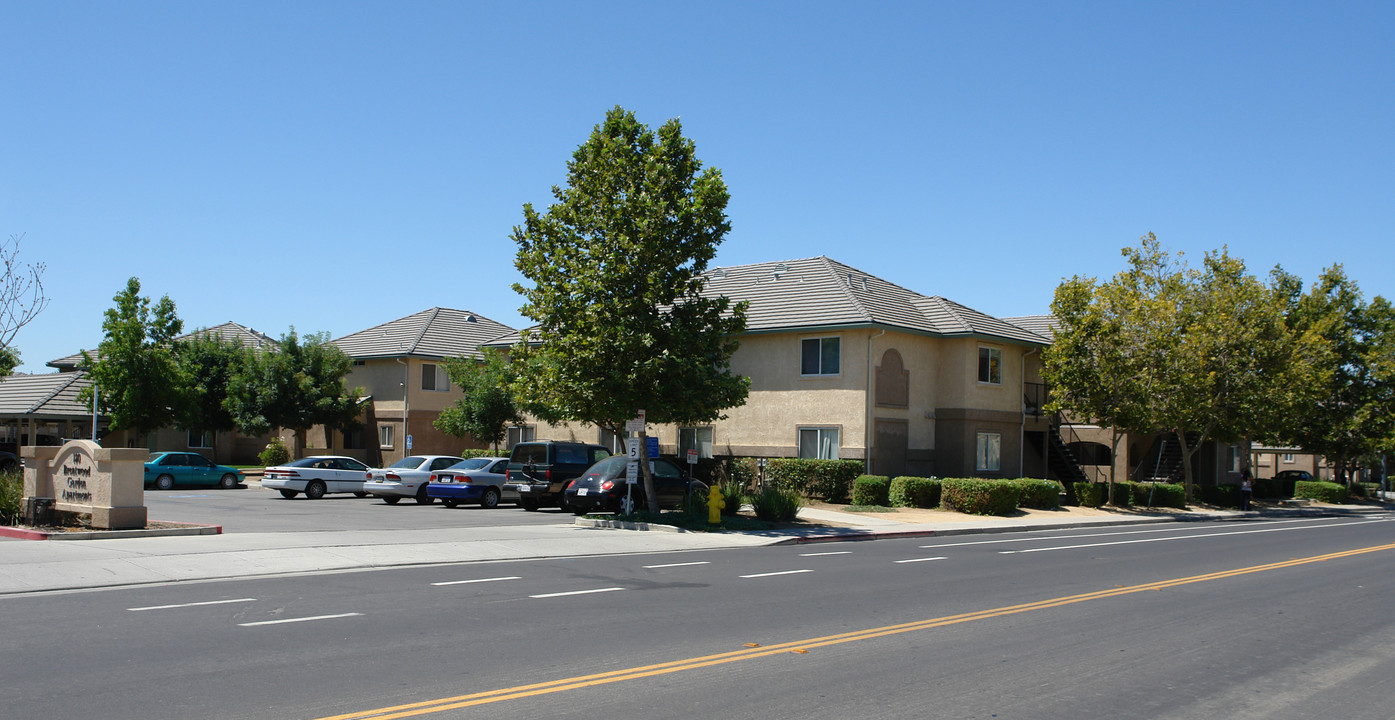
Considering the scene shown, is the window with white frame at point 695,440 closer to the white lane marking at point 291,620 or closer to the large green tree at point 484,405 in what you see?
the large green tree at point 484,405

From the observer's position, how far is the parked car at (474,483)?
90.8ft

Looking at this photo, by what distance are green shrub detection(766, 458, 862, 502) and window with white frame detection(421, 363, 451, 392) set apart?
19355mm

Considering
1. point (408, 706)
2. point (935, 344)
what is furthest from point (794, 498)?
point (408, 706)

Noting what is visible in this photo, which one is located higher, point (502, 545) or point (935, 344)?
point (935, 344)

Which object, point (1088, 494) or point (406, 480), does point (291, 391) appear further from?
point (1088, 494)

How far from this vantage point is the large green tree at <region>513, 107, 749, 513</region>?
22219 mm

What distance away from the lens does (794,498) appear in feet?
79.7

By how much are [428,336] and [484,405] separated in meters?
9.55

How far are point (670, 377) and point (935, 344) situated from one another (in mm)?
14575

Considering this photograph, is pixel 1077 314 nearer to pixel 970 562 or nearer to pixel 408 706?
pixel 970 562

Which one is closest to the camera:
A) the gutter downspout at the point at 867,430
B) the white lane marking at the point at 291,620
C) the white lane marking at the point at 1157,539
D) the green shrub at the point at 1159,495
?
the white lane marking at the point at 291,620

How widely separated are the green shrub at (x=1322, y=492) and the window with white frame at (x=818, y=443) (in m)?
30.2

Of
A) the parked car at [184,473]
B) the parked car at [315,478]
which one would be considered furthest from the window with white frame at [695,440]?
the parked car at [184,473]

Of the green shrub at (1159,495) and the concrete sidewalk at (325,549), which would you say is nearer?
the concrete sidewalk at (325,549)
